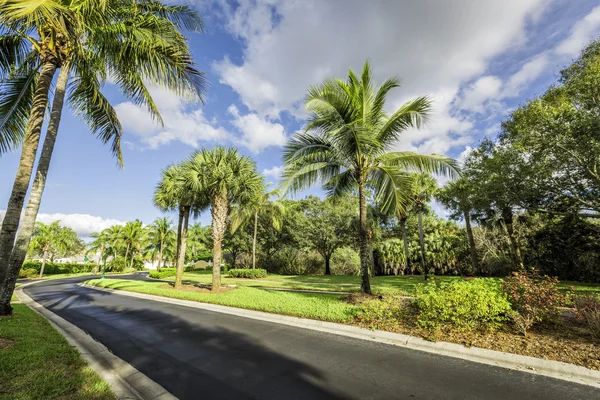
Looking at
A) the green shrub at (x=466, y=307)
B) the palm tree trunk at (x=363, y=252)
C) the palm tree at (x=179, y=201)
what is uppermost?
the palm tree at (x=179, y=201)

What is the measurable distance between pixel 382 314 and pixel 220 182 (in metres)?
10.0

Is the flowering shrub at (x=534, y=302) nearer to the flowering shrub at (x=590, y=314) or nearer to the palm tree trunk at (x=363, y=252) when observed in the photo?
the flowering shrub at (x=590, y=314)

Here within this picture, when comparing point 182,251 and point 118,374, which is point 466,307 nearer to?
point 118,374

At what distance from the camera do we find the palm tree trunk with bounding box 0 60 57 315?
5691mm

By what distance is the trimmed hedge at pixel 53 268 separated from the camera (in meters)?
34.4

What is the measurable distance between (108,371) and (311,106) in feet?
28.3

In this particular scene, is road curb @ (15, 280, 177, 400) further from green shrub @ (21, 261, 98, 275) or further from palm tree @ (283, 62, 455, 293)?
green shrub @ (21, 261, 98, 275)

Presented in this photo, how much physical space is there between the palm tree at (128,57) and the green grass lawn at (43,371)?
2.81 metres

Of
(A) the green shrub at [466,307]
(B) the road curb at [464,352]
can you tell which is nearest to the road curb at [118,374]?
(B) the road curb at [464,352]

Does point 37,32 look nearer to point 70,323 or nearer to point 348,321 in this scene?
point 70,323

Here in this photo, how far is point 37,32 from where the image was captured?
6.81 meters

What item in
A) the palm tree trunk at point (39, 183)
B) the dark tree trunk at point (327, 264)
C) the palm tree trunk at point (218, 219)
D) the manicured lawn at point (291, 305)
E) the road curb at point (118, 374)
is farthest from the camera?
the dark tree trunk at point (327, 264)

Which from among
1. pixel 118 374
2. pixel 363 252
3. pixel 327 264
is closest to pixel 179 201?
pixel 363 252

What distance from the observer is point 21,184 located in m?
5.97
